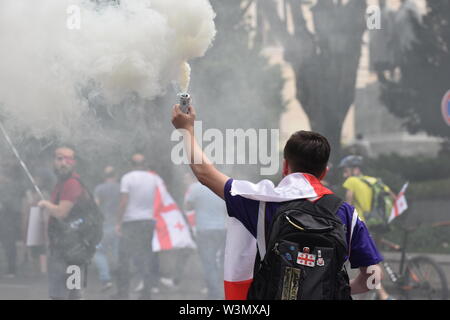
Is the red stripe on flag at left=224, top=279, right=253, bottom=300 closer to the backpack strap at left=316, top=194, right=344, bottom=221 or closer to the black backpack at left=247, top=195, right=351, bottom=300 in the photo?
the black backpack at left=247, top=195, right=351, bottom=300

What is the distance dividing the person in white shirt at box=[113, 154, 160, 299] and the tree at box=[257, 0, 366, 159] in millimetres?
2052

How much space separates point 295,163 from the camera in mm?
2514

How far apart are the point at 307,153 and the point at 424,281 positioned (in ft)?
15.7

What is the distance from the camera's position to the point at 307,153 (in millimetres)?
2488

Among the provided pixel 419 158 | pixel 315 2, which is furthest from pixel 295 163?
pixel 419 158

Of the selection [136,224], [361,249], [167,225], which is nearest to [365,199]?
[167,225]

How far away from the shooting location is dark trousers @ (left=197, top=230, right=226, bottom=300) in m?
6.93

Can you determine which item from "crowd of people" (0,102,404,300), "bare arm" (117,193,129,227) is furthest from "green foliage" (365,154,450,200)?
"bare arm" (117,193,129,227)

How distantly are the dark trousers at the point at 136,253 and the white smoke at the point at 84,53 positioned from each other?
10.1ft

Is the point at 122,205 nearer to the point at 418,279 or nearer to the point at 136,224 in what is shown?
the point at 136,224

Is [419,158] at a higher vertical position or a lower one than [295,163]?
lower
